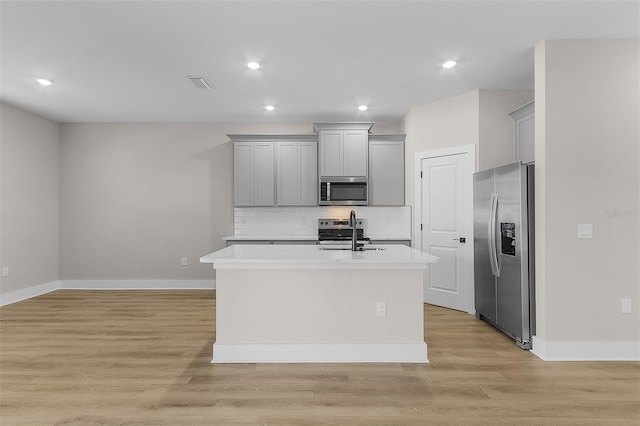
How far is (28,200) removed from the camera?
569cm

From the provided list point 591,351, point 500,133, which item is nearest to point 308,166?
point 500,133

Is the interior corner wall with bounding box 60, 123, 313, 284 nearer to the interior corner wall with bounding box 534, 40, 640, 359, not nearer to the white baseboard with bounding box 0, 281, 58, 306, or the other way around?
the white baseboard with bounding box 0, 281, 58, 306

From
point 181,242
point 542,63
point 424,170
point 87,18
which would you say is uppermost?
point 87,18

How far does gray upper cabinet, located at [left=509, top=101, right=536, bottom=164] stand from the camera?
4.09m

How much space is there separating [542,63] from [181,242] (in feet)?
17.9

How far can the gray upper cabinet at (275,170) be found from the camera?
19.4 feet

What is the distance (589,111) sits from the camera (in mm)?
3289

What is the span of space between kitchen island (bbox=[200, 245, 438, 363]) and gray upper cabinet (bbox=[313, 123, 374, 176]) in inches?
110

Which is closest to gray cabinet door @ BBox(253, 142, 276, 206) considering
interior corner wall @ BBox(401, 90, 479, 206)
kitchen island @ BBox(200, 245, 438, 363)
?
interior corner wall @ BBox(401, 90, 479, 206)

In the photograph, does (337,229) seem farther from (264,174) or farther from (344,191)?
(264,174)

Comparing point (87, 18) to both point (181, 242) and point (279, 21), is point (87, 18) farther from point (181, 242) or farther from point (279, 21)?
point (181, 242)

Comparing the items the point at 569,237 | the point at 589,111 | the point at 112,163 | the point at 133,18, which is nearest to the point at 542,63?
the point at 589,111

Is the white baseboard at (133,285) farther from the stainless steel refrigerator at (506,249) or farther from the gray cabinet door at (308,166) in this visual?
the stainless steel refrigerator at (506,249)

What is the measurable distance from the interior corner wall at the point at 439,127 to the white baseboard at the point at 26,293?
230 inches
